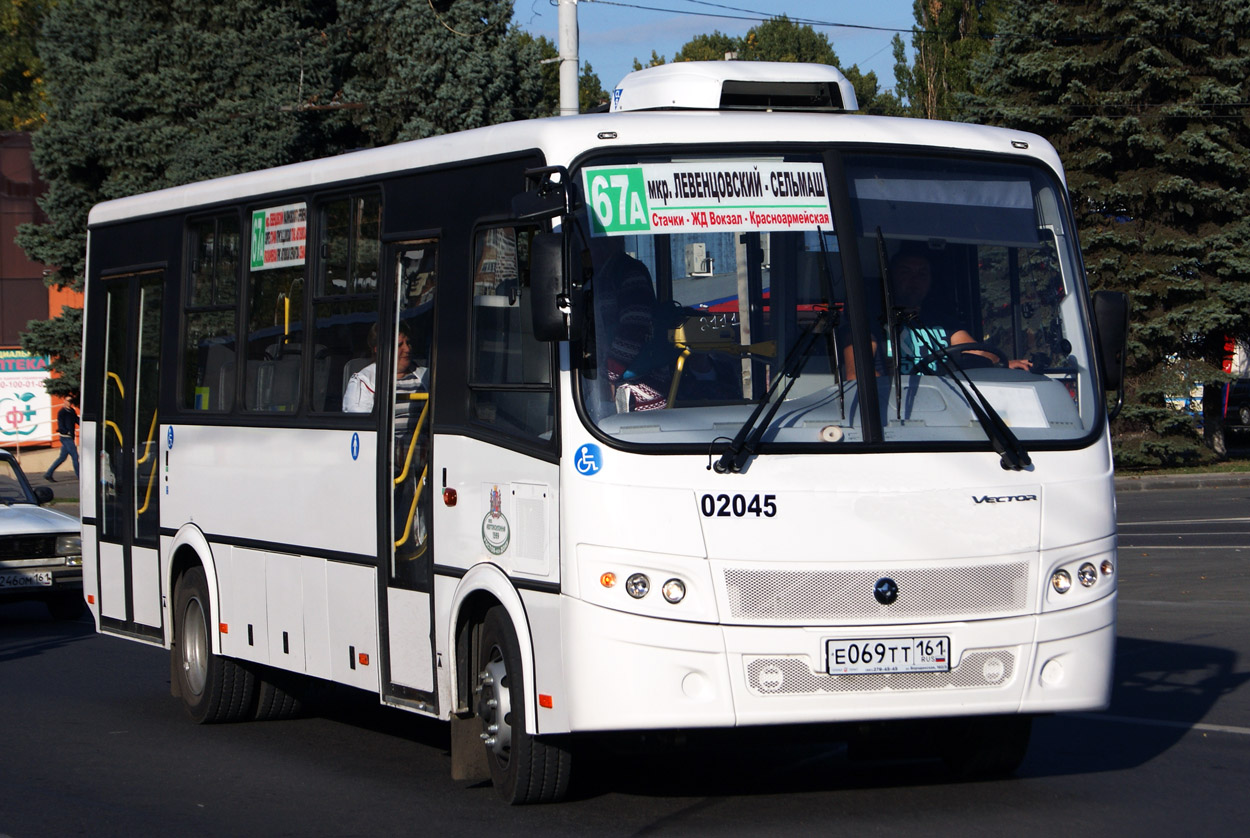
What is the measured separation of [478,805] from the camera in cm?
764

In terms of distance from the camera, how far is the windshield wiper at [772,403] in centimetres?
680

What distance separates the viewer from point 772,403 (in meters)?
6.96

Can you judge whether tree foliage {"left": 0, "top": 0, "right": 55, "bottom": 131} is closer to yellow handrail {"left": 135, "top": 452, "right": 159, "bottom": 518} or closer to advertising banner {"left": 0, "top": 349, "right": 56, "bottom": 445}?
advertising banner {"left": 0, "top": 349, "right": 56, "bottom": 445}

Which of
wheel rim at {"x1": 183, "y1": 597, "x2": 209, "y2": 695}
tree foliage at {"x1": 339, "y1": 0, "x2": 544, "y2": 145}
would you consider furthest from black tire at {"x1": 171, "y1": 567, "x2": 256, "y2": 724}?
tree foliage at {"x1": 339, "y1": 0, "x2": 544, "y2": 145}

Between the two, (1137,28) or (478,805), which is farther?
(1137,28)

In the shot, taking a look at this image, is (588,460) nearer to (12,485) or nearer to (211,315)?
(211,315)

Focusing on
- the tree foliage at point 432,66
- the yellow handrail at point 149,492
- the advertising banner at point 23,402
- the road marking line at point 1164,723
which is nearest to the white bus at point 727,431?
the road marking line at point 1164,723

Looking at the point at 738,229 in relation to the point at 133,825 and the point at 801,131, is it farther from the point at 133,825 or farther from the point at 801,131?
the point at 133,825

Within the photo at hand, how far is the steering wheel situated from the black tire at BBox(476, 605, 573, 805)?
2034mm

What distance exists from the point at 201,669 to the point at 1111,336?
5.88 metres

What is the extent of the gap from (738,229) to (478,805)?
2.71 metres

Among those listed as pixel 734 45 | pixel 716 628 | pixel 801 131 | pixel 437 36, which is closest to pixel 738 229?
pixel 801 131

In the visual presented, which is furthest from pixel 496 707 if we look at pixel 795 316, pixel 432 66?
Result: pixel 432 66

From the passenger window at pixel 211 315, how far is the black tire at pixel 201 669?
109cm
